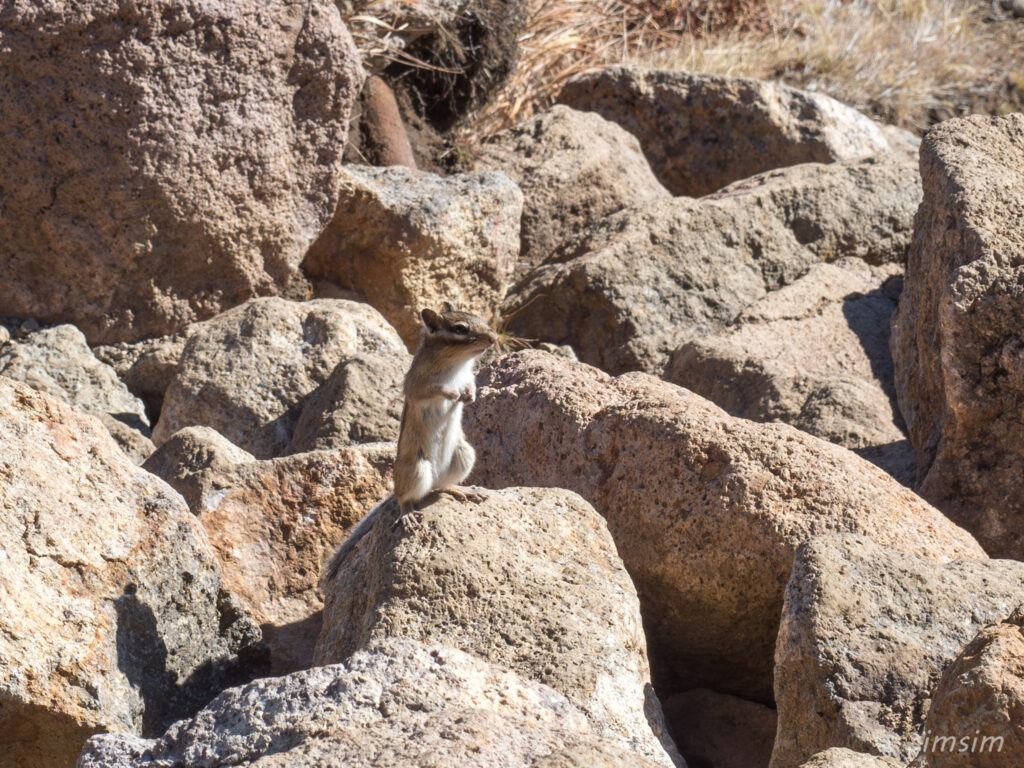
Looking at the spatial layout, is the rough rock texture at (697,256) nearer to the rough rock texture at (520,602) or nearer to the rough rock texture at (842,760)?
the rough rock texture at (520,602)

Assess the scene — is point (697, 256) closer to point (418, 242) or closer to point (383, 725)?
point (418, 242)

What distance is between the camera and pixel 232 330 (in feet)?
23.1

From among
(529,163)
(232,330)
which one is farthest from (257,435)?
(529,163)

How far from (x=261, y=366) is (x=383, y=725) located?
4.05m

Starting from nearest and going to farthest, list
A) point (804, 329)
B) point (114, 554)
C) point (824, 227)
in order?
point (114, 554), point (804, 329), point (824, 227)

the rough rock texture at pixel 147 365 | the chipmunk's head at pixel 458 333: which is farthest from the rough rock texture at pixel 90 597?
the rough rock texture at pixel 147 365

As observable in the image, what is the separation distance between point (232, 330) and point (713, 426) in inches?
126

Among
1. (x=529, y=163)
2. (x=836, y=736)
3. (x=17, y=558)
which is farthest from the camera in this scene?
(x=529, y=163)

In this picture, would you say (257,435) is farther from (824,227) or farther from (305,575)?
(824,227)

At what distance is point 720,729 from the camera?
4.70 m

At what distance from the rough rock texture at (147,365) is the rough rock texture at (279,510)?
1.97m

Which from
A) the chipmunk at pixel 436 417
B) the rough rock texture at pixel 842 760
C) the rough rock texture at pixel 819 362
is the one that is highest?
the rough rock texture at pixel 819 362

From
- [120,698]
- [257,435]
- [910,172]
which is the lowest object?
[120,698]

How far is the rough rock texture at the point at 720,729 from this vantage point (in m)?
4.60
